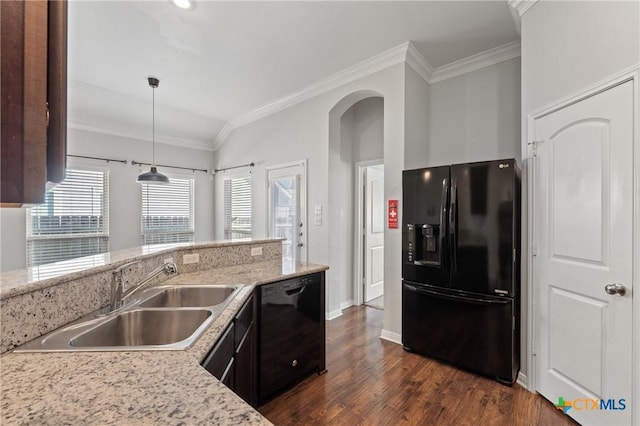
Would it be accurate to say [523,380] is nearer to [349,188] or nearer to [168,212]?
[349,188]

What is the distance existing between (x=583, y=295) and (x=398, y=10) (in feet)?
8.24

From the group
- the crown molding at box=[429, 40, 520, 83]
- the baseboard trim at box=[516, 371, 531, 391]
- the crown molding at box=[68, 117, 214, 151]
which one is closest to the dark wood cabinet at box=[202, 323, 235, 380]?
the baseboard trim at box=[516, 371, 531, 391]

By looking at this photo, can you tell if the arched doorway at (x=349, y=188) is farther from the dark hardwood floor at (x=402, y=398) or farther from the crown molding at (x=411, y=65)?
the dark hardwood floor at (x=402, y=398)

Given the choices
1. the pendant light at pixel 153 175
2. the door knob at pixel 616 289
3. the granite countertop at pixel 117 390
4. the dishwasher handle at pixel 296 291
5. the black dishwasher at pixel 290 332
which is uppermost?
the pendant light at pixel 153 175

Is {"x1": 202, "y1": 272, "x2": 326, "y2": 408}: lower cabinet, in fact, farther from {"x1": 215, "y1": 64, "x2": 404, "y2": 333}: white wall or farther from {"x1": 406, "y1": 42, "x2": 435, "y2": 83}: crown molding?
{"x1": 406, "y1": 42, "x2": 435, "y2": 83}: crown molding

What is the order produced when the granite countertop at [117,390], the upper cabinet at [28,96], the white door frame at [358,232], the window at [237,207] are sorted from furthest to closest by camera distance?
1. the window at [237,207]
2. the white door frame at [358,232]
3. the granite countertop at [117,390]
4. the upper cabinet at [28,96]

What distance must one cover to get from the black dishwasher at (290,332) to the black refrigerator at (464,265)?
98 cm

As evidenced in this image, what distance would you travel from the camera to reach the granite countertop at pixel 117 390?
2.11ft

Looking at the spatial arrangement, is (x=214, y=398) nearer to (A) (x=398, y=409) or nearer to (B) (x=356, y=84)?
(A) (x=398, y=409)

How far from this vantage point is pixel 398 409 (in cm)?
198

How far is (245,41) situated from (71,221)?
373 centimetres

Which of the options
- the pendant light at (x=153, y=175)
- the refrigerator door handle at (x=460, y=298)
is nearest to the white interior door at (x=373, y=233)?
the refrigerator door handle at (x=460, y=298)

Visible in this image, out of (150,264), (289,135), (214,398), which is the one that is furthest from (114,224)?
(214,398)

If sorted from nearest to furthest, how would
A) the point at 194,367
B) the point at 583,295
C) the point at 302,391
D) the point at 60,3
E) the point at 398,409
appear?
the point at 60,3
the point at 194,367
the point at 583,295
the point at 398,409
the point at 302,391
